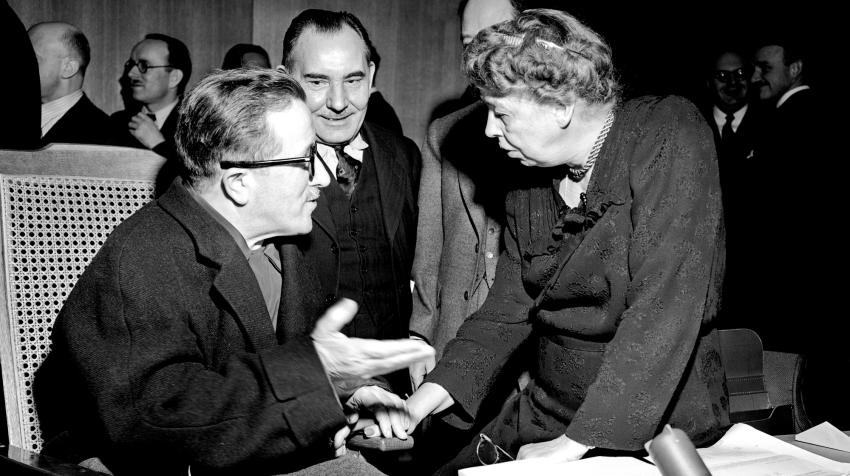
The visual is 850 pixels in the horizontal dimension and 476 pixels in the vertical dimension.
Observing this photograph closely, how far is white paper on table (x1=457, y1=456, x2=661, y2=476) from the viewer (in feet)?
4.54

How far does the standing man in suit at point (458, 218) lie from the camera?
2703 millimetres

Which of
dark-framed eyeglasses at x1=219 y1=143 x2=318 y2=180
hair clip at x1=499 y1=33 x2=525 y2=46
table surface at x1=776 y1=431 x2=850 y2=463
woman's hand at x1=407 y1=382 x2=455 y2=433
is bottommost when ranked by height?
woman's hand at x1=407 y1=382 x2=455 y2=433

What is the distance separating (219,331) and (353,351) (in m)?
0.38

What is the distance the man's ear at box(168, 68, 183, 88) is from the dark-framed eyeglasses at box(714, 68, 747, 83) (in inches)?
153

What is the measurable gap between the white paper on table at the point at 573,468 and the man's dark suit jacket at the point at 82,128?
11.3ft

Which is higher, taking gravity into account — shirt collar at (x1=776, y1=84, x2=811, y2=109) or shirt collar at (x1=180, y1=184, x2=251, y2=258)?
shirt collar at (x1=776, y1=84, x2=811, y2=109)

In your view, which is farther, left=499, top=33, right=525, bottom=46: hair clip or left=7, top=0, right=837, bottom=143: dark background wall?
left=7, top=0, right=837, bottom=143: dark background wall

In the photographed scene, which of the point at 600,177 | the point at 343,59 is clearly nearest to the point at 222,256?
the point at 600,177

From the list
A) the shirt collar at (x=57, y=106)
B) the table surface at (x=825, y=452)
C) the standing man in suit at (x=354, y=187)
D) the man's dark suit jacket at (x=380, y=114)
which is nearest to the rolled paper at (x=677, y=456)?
the table surface at (x=825, y=452)

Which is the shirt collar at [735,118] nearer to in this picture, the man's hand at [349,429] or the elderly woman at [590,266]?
the elderly woman at [590,266]

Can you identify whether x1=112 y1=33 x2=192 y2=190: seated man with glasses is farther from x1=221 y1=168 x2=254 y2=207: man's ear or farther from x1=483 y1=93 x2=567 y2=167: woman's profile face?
x1=483 y1=93 x2=567 y2=167: woman's profile face

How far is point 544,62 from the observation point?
69.4 inches

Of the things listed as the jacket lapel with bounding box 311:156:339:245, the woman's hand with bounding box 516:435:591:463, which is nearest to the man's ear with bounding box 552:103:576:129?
the woman's hand with bounding box 516:435:591:463

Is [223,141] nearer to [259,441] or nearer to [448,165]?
[259,441]
